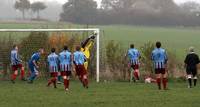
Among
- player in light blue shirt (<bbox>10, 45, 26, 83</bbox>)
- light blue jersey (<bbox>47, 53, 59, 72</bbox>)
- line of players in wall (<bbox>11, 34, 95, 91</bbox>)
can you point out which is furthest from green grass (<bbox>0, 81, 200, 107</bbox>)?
player in light blue shirt (<bbox>10, 45, 26, 83</bbox>)

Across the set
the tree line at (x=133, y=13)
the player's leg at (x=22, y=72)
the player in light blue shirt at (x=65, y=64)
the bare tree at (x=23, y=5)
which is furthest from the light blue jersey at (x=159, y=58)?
the bare tree at (x=23, y=5)

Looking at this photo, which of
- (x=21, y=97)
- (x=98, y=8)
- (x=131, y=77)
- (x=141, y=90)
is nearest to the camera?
(x=21, y=97)

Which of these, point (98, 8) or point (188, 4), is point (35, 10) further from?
point (188, 4)

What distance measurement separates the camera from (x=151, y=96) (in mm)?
20031

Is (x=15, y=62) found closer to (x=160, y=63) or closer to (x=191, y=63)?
(x=160, y=63)

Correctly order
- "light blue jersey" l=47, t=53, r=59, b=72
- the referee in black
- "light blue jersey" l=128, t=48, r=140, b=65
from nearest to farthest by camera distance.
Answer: "light blue jersey" l=47, t=53, r=59, b=72
the referee in black
"light blue jersey" l=128, t=48, r=140, b=65

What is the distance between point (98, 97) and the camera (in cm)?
1970

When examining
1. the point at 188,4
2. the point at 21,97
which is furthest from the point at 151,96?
the point at 188,4

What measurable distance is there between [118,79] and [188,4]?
1689 inches

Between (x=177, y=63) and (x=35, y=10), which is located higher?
(x=35, y=10)

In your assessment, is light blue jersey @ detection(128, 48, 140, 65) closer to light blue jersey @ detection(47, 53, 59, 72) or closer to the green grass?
the green grass

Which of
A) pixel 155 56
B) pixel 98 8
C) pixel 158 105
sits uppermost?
pixel 98 8

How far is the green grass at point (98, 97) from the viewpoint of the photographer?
692 inches

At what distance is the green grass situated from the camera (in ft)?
57.7
